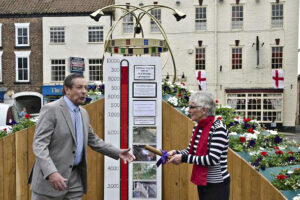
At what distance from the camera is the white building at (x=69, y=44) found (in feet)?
80.6

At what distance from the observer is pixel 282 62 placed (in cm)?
2303

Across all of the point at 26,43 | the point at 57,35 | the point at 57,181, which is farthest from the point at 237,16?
the point at 57,181

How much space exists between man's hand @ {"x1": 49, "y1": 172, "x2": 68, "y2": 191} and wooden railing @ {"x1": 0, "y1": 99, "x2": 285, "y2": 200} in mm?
2265

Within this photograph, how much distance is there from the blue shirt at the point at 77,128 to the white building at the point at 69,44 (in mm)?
21574

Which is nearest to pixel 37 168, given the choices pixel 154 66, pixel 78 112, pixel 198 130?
pixel 78 112

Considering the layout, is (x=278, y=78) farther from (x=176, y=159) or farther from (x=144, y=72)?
(x=176, y=159)

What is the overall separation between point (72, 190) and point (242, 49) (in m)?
22.0

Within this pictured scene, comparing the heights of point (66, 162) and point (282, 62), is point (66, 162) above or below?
below

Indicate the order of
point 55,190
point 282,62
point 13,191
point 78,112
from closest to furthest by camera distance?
point 55,190
point 78,112
point 13,191
point 282,62

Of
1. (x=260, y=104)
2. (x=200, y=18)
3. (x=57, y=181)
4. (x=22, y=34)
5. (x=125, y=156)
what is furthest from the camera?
(x=22, y=34)

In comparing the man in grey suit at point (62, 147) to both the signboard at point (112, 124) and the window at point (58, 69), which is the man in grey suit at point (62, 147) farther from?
the window at point (58, 69)

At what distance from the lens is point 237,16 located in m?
23.7

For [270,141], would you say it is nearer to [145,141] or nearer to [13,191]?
[145,141]

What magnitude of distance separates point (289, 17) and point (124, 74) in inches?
825
